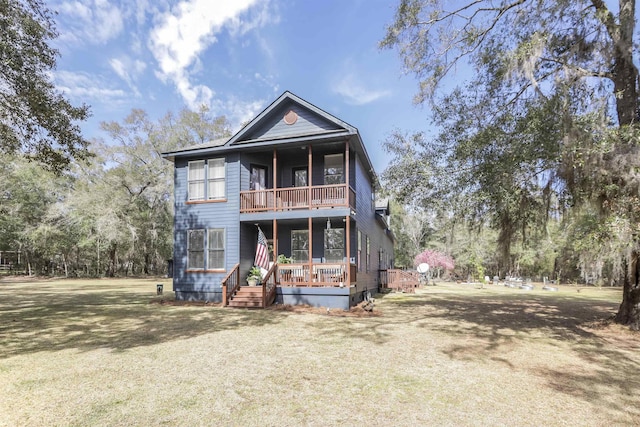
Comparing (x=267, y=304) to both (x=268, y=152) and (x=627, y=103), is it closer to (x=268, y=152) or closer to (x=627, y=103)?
(x=268, y=152)

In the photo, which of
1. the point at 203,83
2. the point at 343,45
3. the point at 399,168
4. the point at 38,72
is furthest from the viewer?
the point at 203,83

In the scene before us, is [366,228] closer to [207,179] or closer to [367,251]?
[367,251]

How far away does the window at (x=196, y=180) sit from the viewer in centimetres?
1497

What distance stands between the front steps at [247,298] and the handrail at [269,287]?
0.22 metres

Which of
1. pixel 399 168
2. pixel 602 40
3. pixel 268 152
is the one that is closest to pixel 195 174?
pixel 268 152

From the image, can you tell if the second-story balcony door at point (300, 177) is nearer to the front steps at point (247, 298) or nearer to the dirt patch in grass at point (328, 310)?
the front steps at point (247, 298)

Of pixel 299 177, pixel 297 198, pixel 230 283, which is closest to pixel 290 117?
pixel 299 177

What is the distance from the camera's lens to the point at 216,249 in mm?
14367

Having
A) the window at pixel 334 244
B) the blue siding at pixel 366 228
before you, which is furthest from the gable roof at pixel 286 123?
the window at pixel 334 244

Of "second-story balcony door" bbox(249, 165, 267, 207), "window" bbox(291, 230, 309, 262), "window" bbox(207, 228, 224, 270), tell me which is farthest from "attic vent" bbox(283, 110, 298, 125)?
"window" bbox(207, 228, 224, 270)

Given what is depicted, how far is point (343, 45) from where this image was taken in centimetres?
1861

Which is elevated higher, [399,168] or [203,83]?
[203,83]

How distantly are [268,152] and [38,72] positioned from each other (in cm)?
777

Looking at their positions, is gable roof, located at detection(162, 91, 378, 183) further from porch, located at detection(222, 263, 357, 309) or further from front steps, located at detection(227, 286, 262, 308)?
front steps, located at detection(227, 286, 262, 308)
